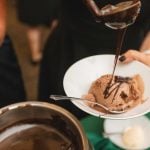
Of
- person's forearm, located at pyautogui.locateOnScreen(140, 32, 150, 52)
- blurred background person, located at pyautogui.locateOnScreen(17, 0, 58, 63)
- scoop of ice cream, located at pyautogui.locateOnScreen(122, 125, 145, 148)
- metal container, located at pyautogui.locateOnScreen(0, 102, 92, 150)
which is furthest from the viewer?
blurred background person, located at pyautogui.locateOnScreen(17, 0, 58, 63)

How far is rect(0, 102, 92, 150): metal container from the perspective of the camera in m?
0.68

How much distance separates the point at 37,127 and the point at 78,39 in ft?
1.87

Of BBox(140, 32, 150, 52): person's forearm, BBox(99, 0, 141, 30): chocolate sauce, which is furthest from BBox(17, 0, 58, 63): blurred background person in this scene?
BBox(99, 0, 141, 30): chocolate sauce

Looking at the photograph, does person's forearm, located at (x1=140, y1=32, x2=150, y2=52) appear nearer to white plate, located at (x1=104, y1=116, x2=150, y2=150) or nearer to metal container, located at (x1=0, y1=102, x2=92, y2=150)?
white plate, located at (x1=104, y1=116, x2=150, y2=150)

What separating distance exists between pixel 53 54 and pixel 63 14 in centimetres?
20

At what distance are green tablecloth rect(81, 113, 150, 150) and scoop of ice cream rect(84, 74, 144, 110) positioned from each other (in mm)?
81

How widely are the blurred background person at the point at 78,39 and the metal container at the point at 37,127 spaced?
47cm

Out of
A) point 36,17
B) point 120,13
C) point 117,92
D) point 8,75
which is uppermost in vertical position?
point 120,13

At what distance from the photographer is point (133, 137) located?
2.75 feet

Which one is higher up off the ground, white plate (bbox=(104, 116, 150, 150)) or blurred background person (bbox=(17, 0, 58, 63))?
white plate (bbox=(104, 116, 150, 150))

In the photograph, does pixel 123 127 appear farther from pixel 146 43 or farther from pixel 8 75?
pixel 8 75

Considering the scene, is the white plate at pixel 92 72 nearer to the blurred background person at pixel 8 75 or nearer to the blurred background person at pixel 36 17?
the blurred background person at pixel 8 75

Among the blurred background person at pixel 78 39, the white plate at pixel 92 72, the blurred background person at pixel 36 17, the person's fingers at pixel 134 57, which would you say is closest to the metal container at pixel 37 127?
the white plate at pixel 92 72

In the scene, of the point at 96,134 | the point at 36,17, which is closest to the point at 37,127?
the point at 96,134
